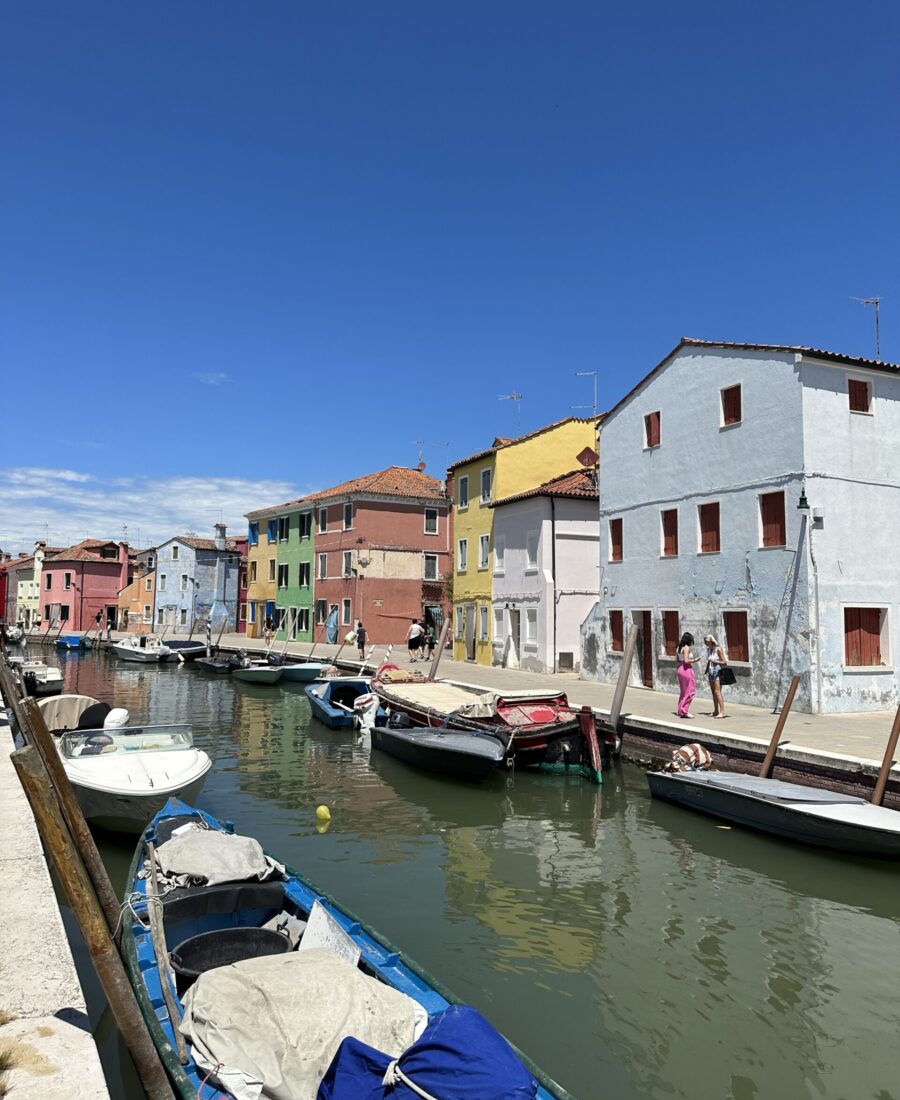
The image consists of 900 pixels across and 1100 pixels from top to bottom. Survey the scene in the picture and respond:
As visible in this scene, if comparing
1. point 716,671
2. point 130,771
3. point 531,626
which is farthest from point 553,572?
point 130,771

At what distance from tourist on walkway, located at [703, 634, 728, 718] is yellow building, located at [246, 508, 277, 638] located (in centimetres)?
3915

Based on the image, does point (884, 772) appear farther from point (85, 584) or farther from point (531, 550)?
point (85, 584)

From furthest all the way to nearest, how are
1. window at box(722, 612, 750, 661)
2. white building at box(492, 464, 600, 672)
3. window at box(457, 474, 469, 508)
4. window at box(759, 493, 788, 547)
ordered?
window at box(457, 474, 469, 508), white building at box(492, 464, 600, 672), window at box(722, 612, 750, 661), window at box(759, 493, 788, 547)

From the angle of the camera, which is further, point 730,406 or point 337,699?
point 337,699

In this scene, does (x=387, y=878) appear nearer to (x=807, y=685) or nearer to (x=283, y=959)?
(x=283, y=959)

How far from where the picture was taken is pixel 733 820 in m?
12.5

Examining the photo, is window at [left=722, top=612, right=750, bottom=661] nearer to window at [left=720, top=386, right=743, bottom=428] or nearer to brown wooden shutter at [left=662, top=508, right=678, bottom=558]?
brown wooden shutter at [left=662, top=508, right=678, bottom=558]

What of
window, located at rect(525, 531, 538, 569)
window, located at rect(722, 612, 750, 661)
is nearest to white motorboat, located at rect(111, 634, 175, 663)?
window, located at rect(525, 531, 538, 569)

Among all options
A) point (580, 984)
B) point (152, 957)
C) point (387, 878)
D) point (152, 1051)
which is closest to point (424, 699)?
point (387, 878)

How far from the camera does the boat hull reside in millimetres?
10633

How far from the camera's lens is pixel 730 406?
2141 cm

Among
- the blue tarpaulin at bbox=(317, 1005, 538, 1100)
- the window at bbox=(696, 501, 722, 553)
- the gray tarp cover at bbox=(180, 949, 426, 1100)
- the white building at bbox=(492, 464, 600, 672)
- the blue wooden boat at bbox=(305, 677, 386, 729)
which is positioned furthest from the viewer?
the white building at bbox=(492, 464, 600, 672)

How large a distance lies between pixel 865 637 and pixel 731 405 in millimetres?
6591

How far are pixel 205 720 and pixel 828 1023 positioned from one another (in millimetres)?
20779
